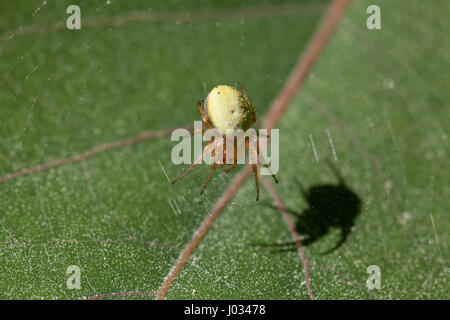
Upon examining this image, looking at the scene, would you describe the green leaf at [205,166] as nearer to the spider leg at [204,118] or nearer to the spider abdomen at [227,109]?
the spider leg at [204,118]

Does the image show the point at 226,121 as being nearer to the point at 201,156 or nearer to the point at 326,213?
the point at 201,156

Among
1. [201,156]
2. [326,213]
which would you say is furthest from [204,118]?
[326,213]

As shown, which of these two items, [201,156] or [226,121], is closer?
[226,121]

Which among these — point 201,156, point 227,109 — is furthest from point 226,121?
point 201,156

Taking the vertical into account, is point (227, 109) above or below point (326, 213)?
above

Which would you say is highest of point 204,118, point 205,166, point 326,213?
point 204,118

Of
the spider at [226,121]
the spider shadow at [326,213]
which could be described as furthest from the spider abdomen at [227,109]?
the spider shadow at [326,213]
